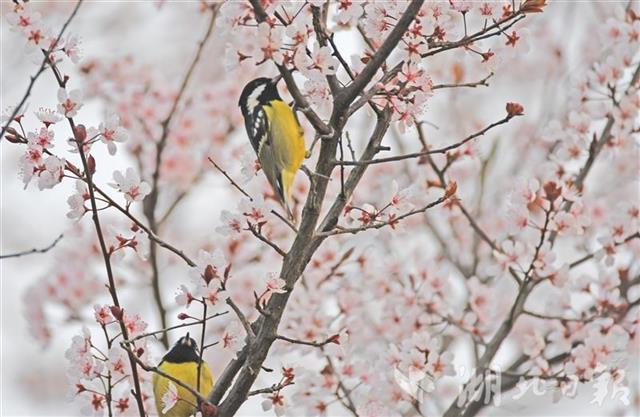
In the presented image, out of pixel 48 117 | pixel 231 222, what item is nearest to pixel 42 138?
pixel 48 117

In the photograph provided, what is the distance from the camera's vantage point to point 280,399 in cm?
256

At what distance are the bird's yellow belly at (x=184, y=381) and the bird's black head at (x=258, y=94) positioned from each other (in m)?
0.84

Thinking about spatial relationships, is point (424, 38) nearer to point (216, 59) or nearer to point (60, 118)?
point (60, 118)

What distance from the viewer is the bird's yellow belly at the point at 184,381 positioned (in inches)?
110

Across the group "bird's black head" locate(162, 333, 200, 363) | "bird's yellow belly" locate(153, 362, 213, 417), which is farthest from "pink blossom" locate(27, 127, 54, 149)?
"bird's black head" locate(162, 333, 200, 363)

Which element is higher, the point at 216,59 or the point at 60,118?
the point at 216,59

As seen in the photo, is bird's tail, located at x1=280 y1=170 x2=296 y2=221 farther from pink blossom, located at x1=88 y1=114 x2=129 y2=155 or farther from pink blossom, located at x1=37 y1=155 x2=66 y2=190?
pink blossom, located at x1=37 y1=155 x2=66 y2=190

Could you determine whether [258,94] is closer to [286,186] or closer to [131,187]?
[286,186]

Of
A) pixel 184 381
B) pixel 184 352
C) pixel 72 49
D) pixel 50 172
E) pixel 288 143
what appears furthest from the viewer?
pixel 184 352

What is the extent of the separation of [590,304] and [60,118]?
2.59 m

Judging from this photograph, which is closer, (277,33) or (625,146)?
(277,33)

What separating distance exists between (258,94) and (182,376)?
948mm

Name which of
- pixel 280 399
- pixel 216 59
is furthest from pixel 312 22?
pixel 216 59

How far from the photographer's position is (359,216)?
8.47 feet
